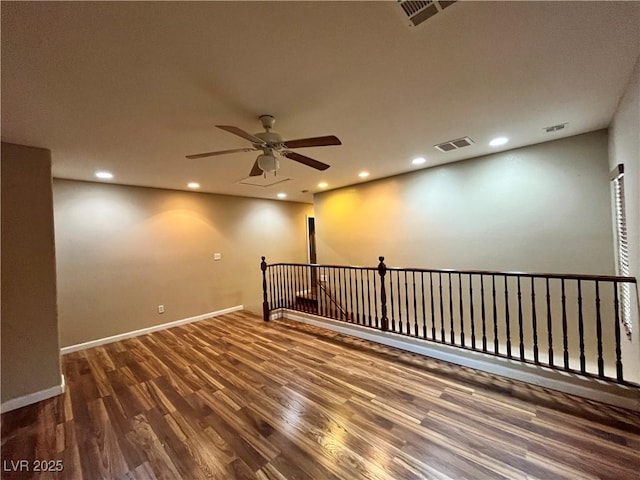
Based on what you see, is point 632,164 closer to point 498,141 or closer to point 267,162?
point 498,141

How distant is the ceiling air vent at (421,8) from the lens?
1.22m

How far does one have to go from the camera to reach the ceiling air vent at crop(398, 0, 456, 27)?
122cm

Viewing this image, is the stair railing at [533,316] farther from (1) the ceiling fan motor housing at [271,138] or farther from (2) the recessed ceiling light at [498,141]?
(1) the ceiling fan motor housing at [271,138]

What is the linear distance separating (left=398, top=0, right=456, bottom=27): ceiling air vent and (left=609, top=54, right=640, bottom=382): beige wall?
1576mm

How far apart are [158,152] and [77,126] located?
29.9 inches

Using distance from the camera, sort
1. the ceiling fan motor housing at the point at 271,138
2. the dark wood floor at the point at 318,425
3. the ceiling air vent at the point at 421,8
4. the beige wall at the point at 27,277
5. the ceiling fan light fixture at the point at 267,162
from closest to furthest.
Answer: the ceiling air vent at the point at 421,8 → the dark wood floor at the point at 318,425 → the ceiling fan motor housing at the point at 271,138 → the ceiling fan light fixture at the point at 267,162 → the beige wall at the point at 27,277

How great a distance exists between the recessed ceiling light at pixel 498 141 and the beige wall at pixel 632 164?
896 millimetres

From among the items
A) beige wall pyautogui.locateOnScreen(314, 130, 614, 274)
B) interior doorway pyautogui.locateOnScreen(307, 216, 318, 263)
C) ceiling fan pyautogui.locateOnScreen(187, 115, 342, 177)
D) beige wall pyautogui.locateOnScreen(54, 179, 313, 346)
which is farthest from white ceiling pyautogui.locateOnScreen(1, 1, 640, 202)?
interior doorway pyautogui.locateOnScreen(307, 216, 318, 263)

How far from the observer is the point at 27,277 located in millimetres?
2533

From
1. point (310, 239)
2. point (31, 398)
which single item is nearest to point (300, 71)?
point (31, 398)

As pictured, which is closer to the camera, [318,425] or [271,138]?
[318,425]

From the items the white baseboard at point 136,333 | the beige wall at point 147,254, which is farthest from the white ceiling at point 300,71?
the white baseboard at point 136,333

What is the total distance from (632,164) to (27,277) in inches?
213

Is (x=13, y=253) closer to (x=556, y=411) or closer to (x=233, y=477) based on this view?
(x=233, y=477)
